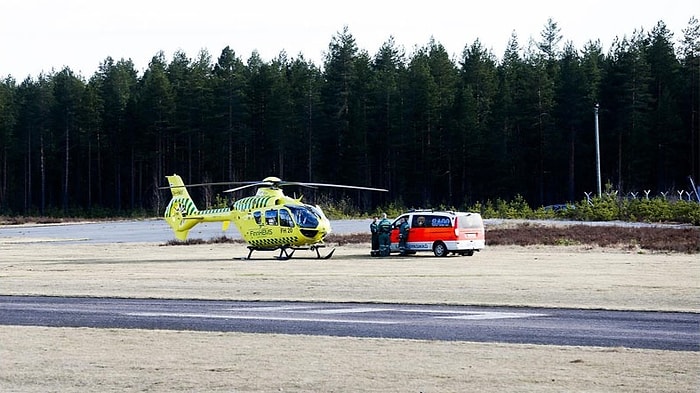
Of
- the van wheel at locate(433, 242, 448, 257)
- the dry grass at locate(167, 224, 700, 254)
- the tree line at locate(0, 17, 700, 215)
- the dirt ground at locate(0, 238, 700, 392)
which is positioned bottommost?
the dirt ground at locate(0, 238, 700, 392)

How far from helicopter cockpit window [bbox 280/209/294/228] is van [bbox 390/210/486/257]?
392 cm

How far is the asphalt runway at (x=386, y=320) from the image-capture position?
661 inches

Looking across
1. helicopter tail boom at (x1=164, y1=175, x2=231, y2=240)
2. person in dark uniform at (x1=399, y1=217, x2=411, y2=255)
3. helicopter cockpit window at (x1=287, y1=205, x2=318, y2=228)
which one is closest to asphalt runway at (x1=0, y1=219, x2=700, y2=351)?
helicopter cockpit window at (x1=287, y1=205, x2=318, y2=228)

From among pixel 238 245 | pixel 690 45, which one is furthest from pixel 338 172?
pixel 238 245

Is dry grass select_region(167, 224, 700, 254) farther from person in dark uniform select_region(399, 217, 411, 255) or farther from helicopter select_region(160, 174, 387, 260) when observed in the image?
helicopter select_region(160, 174, 387, 260)

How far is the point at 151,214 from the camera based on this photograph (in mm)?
100062

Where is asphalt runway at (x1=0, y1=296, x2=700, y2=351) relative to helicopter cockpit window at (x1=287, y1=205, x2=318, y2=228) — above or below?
below

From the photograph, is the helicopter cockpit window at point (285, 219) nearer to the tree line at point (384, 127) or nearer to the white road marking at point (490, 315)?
the white road marking at point (490, 315)

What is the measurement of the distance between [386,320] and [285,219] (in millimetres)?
22883

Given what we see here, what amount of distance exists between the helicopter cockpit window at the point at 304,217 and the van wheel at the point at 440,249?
452 centimetres

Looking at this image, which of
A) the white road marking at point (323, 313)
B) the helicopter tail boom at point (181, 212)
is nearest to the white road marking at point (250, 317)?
the white road marking at point (323, 313)

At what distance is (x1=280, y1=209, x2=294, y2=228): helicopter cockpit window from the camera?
42.0 metres

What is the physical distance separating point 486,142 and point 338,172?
602 inches

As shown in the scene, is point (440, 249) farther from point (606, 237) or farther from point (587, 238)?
point (606, 237)
